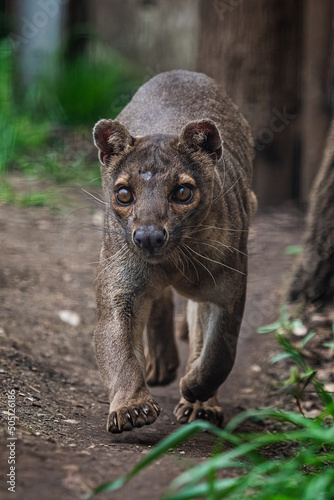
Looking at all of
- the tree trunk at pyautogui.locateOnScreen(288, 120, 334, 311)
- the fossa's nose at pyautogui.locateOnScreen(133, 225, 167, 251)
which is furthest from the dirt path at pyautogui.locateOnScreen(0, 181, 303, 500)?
the fossa's nose at pyautogui.locateOnScreen(133, 225, 167, 251)

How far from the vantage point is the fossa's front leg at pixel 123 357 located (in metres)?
4.23

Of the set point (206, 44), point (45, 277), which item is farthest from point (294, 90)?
point (45, 277)

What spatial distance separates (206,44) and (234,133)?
12.0 feet

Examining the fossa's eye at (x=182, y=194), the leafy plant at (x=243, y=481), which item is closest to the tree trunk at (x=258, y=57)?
the fossa's eye at (x=182, y=194)

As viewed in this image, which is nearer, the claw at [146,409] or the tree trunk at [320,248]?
the claw at [146,409]

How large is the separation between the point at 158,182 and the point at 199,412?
1838 mm

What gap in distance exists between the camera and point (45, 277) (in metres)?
8.13

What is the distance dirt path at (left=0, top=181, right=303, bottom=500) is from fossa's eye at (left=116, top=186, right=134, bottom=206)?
1.32 m

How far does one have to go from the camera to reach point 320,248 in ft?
22.5

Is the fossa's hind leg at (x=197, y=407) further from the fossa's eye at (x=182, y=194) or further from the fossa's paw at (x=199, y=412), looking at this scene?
the fossa's eye at (x=182, y=194)

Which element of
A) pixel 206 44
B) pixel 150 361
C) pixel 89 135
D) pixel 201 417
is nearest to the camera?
pixel 201 417

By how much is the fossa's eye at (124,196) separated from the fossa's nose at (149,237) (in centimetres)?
33

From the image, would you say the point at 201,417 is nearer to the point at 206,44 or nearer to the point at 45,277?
the point at 45,277

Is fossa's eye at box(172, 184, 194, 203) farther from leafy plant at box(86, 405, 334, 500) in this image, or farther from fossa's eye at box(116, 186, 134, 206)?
leafy plant at box(86, 405, 334, 500)
